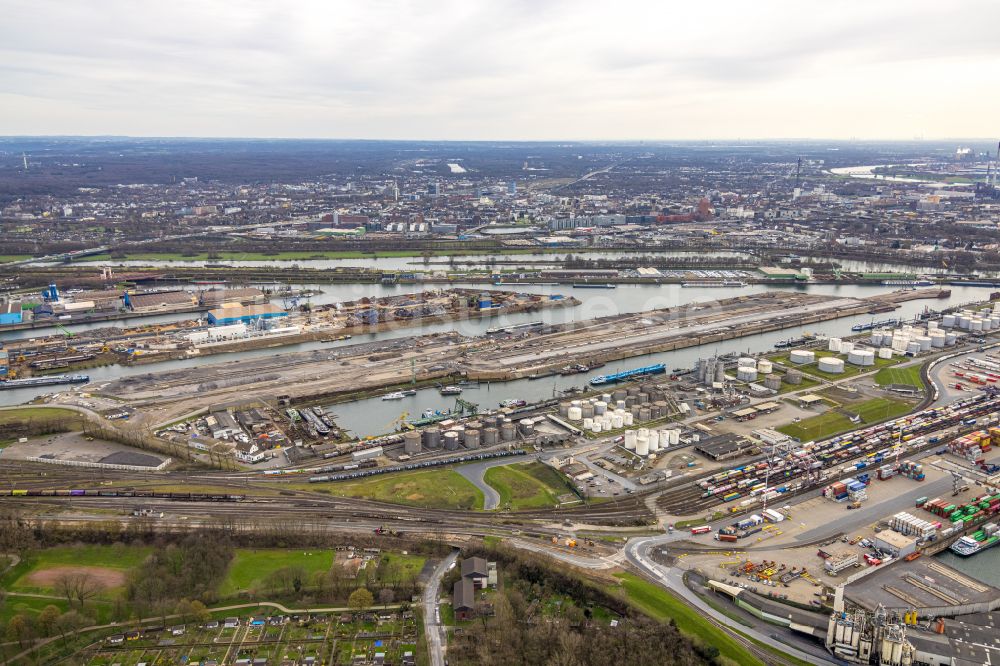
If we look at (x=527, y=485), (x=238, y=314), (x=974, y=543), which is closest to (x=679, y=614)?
(x=527, y=485)

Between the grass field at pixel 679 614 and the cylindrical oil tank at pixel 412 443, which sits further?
the cylindrical oil tank at pixel 412 443

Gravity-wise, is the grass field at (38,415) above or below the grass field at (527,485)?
above

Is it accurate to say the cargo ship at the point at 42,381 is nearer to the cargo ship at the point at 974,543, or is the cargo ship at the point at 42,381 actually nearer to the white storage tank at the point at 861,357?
the cargo ship at the point at 974,543

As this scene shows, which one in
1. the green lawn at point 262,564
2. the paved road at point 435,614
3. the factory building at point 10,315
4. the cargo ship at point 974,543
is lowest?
the paved road at point 435,614

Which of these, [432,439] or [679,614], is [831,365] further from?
[679,614]

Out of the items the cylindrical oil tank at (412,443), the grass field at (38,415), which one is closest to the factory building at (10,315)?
the grass field at (38,415)

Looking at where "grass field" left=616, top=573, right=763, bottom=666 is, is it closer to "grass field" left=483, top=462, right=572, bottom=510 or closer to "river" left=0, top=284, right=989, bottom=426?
"grass field" left=483, top=462, right=572, bottom=510

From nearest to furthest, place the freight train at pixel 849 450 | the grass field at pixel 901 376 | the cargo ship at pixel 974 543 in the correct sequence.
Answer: the cargo ship at pixel 974 543, the freight train at pixel 849 450, the grass field at pixel 901 376

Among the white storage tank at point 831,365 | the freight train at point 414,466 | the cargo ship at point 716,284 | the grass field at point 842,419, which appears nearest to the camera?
the freight train at point 414,466
